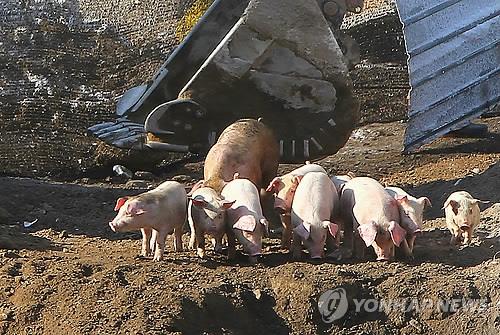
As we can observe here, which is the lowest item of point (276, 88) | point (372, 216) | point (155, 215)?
point (372, 216)

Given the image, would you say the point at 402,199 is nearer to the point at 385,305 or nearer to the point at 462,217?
the point at 462,217

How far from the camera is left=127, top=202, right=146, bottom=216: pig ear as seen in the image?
597 centimetres

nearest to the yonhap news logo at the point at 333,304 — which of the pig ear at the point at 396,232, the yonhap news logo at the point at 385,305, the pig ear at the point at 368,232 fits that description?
the yonhap news logo at the point at 385,305

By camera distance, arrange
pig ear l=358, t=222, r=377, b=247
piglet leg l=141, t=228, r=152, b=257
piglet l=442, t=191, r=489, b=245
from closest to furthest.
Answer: pig ear l=358, t=222, r=377, b=247 → piglet leg l=141, t=228, r=152, b=257 → piglet l=442, t=191, r=489, b=245

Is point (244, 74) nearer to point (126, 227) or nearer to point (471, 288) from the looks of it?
point (126, 227)

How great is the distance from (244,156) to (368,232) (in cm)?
185

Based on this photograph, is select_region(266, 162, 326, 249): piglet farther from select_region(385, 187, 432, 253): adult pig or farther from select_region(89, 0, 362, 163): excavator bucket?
select_region(89, 0, 362, 163): excavator bucket

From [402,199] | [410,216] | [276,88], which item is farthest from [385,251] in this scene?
[276,88]

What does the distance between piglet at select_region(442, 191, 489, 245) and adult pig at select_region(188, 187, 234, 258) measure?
1.54 m

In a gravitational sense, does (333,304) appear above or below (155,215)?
below

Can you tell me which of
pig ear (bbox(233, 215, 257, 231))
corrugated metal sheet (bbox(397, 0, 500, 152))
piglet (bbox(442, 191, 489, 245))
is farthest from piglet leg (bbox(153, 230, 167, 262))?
corrugated metal sheet (bbox(397, 0, 500, 152))

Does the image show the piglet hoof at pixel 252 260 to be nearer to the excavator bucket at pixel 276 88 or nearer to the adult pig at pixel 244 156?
the adult pig at pixel 244 156

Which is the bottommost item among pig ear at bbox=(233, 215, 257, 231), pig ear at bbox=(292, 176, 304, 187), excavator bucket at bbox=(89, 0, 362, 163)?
pig ear at bbox=(233, 215, 257, 231)

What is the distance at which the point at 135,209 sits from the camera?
19.6 feet
